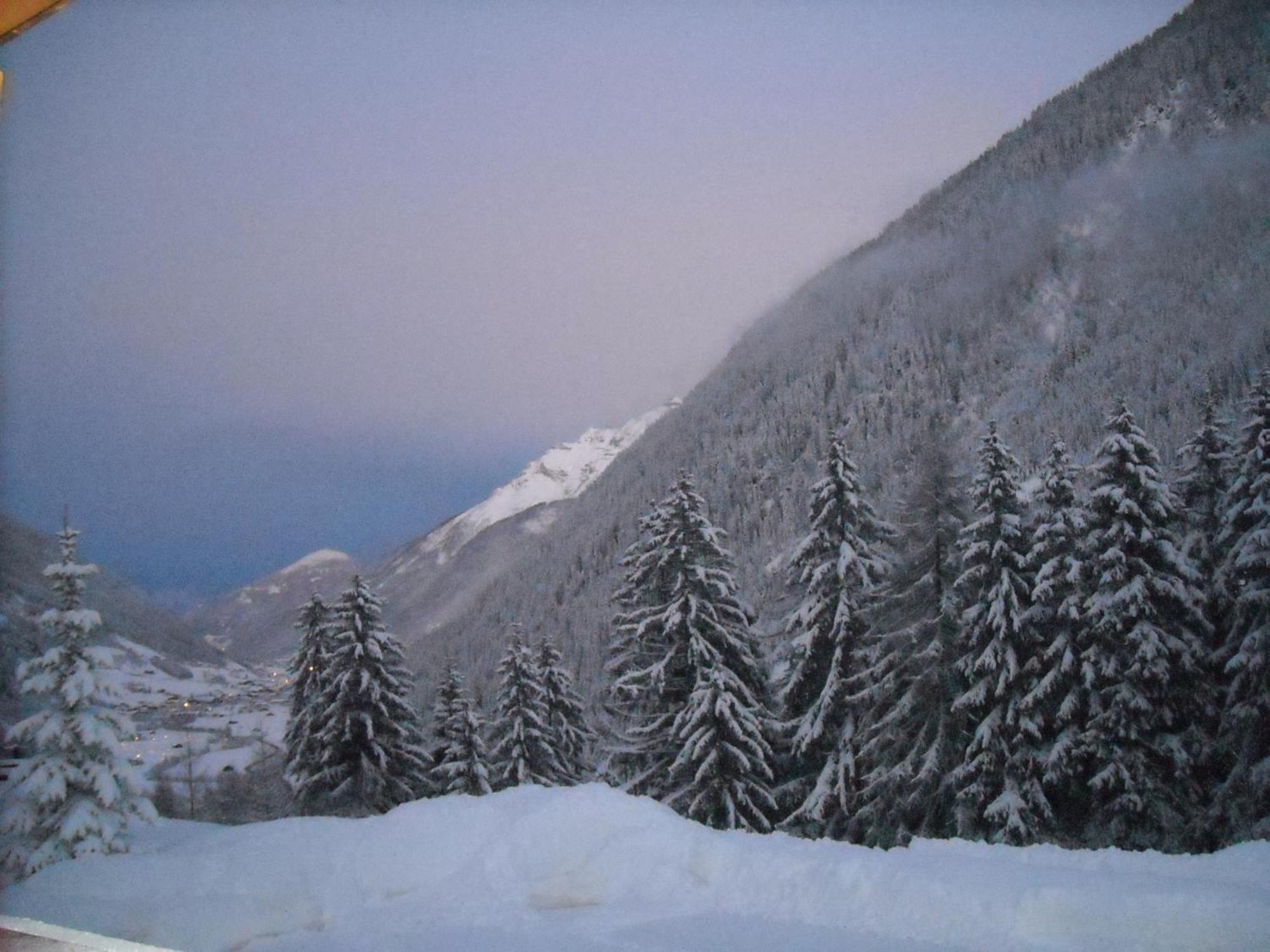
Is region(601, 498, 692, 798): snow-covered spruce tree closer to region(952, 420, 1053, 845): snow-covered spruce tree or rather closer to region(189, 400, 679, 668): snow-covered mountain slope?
region(952, 420, 1053, 845): snow-covered spruce tree

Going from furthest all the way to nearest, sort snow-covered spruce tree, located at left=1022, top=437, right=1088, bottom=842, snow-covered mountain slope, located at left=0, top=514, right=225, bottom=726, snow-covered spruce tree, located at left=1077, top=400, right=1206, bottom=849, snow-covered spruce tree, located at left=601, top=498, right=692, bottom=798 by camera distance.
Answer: snow-covered spruce tree, located at left=601, top=498, right=692, bottom=798 < snow-covered spruce tree, located at left=1022, top=437, right=1088, bottom=842 < snow-covered spruce tree, located at left=1077, top=400, right=1206, bottom=849 < snow-covered mountain slope, located at left=0, top=514, right=225, bottom=726

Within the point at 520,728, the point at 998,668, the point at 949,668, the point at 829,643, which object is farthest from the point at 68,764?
the point at 998,668

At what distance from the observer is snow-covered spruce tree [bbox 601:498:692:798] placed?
11508 millimetres

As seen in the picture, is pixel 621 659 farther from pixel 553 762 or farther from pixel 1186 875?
pixel 1186 875

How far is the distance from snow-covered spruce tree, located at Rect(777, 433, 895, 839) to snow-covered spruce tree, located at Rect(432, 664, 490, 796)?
5.60 metres

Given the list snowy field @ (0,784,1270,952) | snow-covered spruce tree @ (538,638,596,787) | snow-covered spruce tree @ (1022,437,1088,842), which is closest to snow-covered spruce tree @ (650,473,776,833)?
snow-covered spruce tree @ (1022,437,1088,842)

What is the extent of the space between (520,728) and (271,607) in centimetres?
560

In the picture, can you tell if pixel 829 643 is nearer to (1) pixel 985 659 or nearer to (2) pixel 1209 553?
(1) pixel 985 659

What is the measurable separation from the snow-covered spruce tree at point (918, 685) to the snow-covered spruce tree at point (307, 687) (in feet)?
26.0

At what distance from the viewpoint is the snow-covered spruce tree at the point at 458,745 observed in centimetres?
1402

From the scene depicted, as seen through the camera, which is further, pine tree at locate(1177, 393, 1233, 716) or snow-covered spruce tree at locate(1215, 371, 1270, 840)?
pine tree at locate(1177, 393, 1233, 716)

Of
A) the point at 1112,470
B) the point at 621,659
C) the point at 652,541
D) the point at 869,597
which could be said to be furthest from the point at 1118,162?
the point at 621,659

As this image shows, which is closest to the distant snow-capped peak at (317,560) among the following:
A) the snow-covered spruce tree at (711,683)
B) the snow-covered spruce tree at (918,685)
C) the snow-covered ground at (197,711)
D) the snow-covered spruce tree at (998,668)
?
the snow-covered ground at (197,711)

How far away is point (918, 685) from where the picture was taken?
1060 cm
